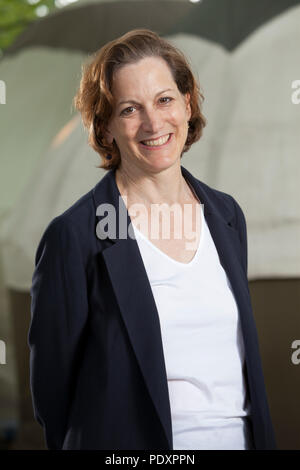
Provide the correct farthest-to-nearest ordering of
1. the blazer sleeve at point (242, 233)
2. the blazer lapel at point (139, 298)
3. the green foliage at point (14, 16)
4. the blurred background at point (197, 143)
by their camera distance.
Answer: the green foliage at point (14, 16) < the blurred background at point (197, 143) < the blazer sleeve at point (242, 233) < the blazer lapel at point (139, 298)

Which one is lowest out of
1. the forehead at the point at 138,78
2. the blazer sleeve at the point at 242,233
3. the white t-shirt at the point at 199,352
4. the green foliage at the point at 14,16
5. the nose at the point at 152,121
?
the white t-shirt at the point at 199,352

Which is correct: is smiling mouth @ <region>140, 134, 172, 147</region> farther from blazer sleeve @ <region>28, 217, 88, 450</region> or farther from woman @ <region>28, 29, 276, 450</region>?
blazer sleeve @ <region>28, 217, 88, 450</region>

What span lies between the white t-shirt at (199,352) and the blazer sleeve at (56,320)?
0.13m

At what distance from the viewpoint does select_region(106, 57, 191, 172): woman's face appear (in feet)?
3.57

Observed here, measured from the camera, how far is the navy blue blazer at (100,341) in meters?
1.00

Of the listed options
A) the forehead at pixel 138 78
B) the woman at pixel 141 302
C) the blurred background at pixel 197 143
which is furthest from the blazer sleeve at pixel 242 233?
the blurred background at pixel 197 143

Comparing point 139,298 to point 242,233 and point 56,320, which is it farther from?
point 242,233

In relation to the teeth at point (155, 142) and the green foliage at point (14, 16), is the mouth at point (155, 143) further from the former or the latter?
the green foliage at point (14, 16)

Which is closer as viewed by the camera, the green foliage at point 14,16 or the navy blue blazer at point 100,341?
the navy blue blazer at point 100,341

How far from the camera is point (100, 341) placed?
1010 mm

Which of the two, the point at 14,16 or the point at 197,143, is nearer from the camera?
the point at 197,143

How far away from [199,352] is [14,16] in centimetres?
258

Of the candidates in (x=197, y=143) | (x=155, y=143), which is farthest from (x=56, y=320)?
(x=197, y=143)
